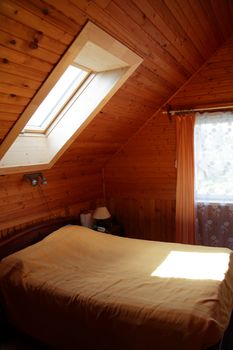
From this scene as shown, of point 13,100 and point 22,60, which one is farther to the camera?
point 13,100

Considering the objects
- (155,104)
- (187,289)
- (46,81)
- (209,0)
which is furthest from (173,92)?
(187,289)

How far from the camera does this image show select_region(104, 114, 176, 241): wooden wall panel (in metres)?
3.90

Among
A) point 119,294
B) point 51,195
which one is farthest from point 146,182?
point 119,294

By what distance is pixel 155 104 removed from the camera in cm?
361

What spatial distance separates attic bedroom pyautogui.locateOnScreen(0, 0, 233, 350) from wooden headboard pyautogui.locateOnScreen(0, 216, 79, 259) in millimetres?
12

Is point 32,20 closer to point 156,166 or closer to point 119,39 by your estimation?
point 119,39

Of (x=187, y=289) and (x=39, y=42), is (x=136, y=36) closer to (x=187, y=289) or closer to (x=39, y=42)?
(x=39, y=42)

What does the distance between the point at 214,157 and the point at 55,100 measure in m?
2.01

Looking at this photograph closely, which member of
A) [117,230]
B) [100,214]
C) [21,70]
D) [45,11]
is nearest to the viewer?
[45,11]

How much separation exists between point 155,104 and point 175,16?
1521 mm

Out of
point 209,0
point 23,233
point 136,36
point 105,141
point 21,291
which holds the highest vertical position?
point 209,0

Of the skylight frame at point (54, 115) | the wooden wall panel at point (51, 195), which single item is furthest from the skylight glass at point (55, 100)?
the wooden wall panel at point (51, 195)

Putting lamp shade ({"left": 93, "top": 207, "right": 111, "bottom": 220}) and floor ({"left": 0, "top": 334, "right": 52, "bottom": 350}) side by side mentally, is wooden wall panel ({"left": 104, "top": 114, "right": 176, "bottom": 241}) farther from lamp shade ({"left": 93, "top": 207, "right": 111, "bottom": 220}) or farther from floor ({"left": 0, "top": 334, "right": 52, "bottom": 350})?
floor ({"left": 0, "top": 334, "right": 52, "bottom": 350})

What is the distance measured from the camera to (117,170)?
4266 millimetres
